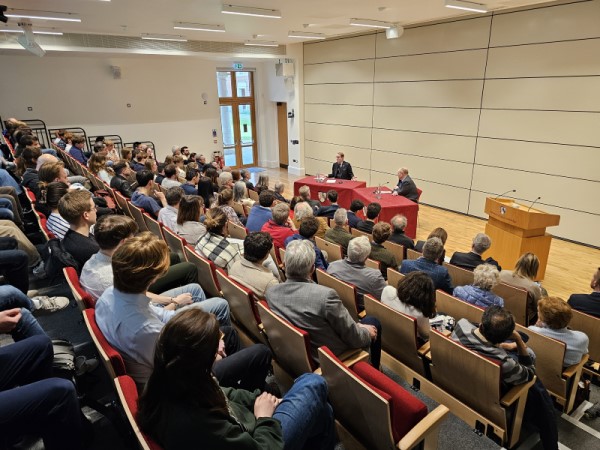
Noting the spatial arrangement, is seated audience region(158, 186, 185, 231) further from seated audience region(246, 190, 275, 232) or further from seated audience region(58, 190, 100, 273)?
seated audience region(58, 190, 100, 273)

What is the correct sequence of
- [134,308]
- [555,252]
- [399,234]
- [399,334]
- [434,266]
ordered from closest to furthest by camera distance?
1. [134,308]
2. [399,334]
3. [434,266]
4. [399,234]
5. [555,252]

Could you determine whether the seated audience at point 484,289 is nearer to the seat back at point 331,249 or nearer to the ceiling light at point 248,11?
the seat back at point 331,249

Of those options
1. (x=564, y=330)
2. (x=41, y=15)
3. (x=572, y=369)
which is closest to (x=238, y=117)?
(x=41, y=15)

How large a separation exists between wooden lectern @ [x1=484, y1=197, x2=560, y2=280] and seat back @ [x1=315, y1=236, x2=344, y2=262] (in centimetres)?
260

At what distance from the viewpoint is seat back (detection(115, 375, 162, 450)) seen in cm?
126

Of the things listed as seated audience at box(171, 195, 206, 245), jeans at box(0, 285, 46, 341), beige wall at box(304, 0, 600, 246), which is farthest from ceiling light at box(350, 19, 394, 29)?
jeans at box(0, 285, 46, 341)

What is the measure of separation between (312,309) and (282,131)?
39.7 ft

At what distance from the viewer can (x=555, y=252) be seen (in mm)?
6215

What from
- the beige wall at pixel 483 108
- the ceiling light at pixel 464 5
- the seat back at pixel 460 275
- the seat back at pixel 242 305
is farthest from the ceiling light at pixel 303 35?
the seat back at pixel 242 305

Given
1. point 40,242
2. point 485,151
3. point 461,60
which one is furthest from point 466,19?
point 40,242

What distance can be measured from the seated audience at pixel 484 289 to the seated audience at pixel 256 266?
5.29 ft

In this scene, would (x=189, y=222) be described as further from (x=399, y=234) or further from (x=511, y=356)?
(x=511, y=356)

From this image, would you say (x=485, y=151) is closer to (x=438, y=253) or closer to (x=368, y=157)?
(x=368, y=157)

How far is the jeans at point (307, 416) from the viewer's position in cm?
160
